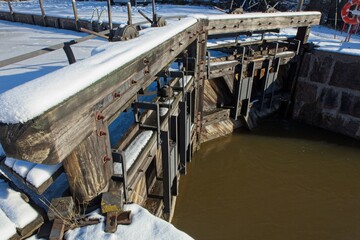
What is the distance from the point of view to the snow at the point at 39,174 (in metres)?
2.17

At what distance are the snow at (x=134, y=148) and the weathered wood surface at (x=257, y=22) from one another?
4.47m

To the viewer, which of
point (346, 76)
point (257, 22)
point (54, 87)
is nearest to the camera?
point (54, 87)

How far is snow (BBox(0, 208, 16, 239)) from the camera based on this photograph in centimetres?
205

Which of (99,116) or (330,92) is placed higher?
(99,116)

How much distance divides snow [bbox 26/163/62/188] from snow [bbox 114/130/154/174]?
95cm

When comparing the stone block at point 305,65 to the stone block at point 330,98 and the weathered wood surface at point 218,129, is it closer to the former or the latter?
the stone block at point 330,98

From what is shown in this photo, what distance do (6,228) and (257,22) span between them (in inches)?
326

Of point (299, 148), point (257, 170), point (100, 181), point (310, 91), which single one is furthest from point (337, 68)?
point (100, 181)

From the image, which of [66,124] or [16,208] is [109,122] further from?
[16,208]

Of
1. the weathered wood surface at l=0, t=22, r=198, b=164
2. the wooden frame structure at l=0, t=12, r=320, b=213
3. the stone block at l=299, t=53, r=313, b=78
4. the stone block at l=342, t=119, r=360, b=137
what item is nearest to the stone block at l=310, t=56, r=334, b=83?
the stone block at l=299, t=53, r=313, b=78

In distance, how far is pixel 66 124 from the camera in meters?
1.97

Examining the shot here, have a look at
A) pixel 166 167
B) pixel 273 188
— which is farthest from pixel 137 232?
pixel 273 188

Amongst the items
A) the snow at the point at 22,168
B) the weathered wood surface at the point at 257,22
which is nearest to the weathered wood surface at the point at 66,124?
the snow at the point at 22,168

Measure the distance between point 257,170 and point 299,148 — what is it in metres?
2.35
